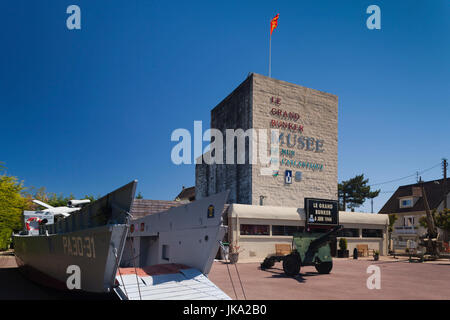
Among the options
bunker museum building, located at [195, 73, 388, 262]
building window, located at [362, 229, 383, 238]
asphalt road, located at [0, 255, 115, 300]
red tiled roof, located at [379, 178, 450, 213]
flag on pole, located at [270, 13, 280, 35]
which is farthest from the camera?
red tiled roof, located at [379, 178, 450, 213]

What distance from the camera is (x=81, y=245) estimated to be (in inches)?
279

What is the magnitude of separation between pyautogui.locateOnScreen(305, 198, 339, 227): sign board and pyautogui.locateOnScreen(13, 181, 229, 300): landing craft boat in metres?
16.8

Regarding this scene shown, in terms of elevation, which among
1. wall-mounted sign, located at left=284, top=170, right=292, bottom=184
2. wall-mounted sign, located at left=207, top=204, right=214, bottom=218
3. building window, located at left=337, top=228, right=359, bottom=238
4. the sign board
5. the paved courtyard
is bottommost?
building window, located at left=337, top=228, right=359, bottom=238

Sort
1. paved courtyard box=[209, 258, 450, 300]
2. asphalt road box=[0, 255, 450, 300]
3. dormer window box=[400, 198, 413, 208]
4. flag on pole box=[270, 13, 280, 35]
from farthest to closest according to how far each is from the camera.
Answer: dormer window box=[400, 198, 413, 208] < flag on pole box=[270, 13, 280, 35] < paved courtyard box=[209, 258, 450, 300] < asphalt road box=[0, 255, 450, 300]

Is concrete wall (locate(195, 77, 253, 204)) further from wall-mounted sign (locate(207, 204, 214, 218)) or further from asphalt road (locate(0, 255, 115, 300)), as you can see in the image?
wall-mounted sign (locate(207, 204, 214, 218))

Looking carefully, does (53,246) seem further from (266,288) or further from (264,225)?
(264,225)

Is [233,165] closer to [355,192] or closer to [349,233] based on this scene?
[349,233]

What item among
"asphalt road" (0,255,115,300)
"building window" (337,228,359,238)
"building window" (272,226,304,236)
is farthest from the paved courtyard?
"building window" (337,228,359,238)

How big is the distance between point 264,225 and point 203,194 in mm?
14610

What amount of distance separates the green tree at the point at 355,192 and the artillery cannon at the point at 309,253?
36.0 m

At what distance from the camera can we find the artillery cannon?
1278cm

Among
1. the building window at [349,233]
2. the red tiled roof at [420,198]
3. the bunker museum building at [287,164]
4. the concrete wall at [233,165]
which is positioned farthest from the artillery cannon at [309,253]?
the red tiled roof at [420,198]

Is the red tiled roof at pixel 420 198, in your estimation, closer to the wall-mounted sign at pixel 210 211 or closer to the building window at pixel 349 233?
the building window at pixel 349 233
